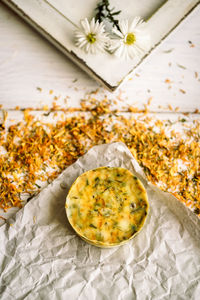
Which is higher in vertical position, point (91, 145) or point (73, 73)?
point (73, 73)

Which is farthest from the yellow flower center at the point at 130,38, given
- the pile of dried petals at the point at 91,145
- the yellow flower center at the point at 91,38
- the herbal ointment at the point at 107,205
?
the herbal ointment at the point at 107,205

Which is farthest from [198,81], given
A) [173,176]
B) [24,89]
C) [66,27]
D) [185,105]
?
[24,89]

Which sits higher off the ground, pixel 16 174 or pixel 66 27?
pixel 66 27

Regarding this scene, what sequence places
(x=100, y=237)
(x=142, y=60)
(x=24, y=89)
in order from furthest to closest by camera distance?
1. (x=24, y=89)
2. (x=142, y=60)
3. (x=100, y=237)

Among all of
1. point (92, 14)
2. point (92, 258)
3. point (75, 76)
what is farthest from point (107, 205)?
point (92, 14)

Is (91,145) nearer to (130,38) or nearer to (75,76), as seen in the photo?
(75,76)

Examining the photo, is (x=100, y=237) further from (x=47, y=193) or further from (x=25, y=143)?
(x=25, y=143)

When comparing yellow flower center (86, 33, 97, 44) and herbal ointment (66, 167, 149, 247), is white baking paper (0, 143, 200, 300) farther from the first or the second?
yellow flower center (86, 33, 97, 44)
